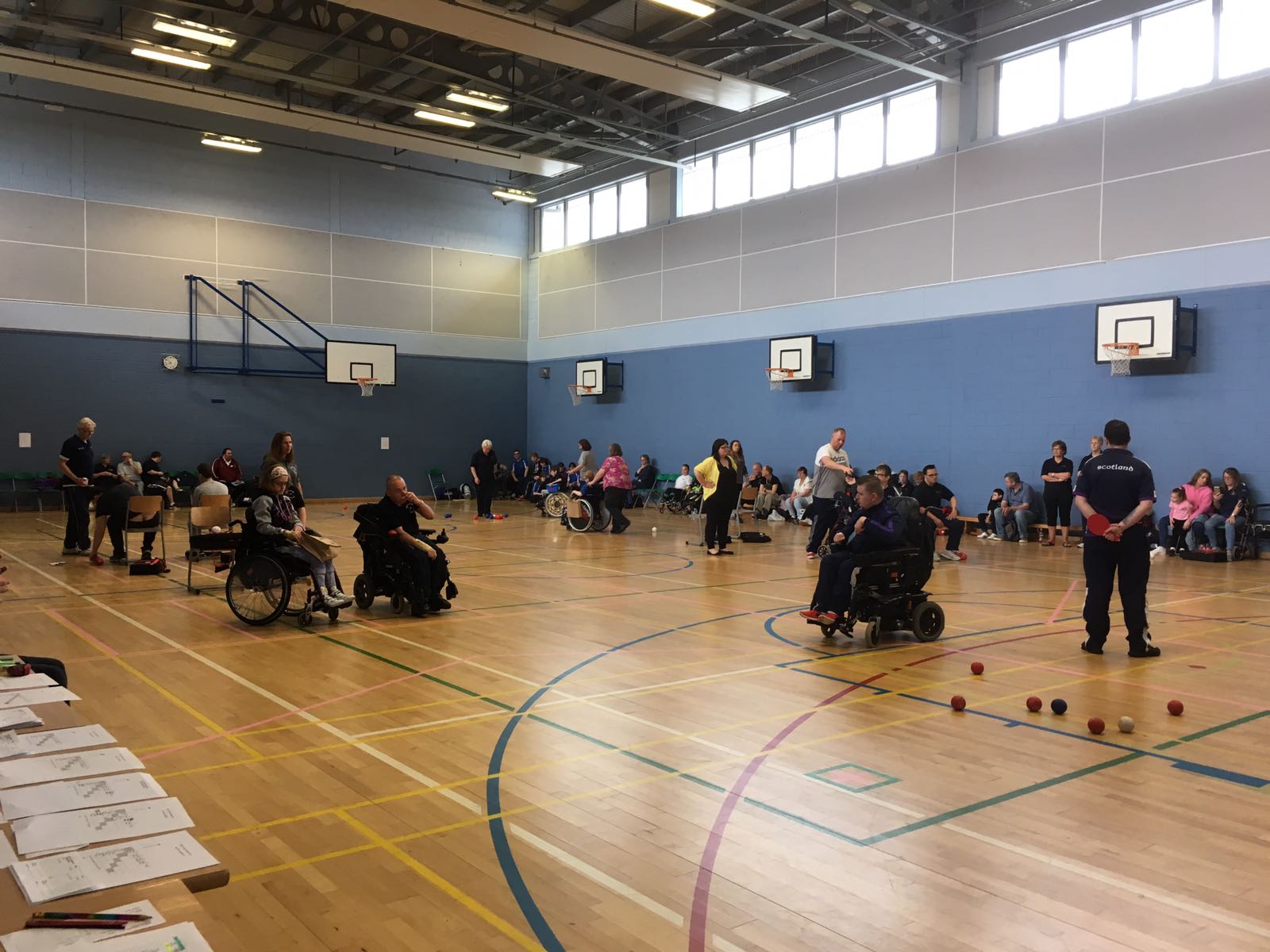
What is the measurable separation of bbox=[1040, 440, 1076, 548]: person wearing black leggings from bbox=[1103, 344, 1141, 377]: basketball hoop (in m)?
1.32

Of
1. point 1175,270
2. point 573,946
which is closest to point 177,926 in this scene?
point 573,946

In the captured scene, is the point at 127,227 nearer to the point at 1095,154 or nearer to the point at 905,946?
the point at 1095,154

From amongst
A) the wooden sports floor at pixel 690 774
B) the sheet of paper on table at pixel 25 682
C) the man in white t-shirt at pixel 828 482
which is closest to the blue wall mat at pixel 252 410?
the wooden sports floor at pixel 690 774

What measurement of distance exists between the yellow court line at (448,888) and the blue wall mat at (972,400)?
13831 millimetres

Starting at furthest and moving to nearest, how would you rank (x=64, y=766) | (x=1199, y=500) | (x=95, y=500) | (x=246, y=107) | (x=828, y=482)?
(x=246, y=107) → (x=1199, y=500) → (x=828, y=482) → (x=95, y=500) → (x=64, y=766)

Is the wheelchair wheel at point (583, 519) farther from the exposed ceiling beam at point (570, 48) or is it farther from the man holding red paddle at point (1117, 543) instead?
the man holding red paddle at point (1117, 543)

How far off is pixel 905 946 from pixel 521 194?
913 inches

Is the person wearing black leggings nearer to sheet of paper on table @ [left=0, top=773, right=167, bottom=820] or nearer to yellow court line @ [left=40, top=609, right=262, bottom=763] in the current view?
yellow court line @ [left=40, top=609, right=262, bottom=763]

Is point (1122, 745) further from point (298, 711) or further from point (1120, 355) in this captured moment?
point (1120, 355)

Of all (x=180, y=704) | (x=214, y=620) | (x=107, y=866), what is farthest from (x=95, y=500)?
(x=107, y=866)

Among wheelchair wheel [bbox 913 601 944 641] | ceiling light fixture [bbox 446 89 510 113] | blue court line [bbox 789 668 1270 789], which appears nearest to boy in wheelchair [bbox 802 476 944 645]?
wheelchair wheel [bbox 913 601 944 641]

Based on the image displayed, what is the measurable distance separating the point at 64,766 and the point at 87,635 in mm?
5655

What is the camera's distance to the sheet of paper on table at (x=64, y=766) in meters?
2.55

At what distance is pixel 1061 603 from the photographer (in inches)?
386
